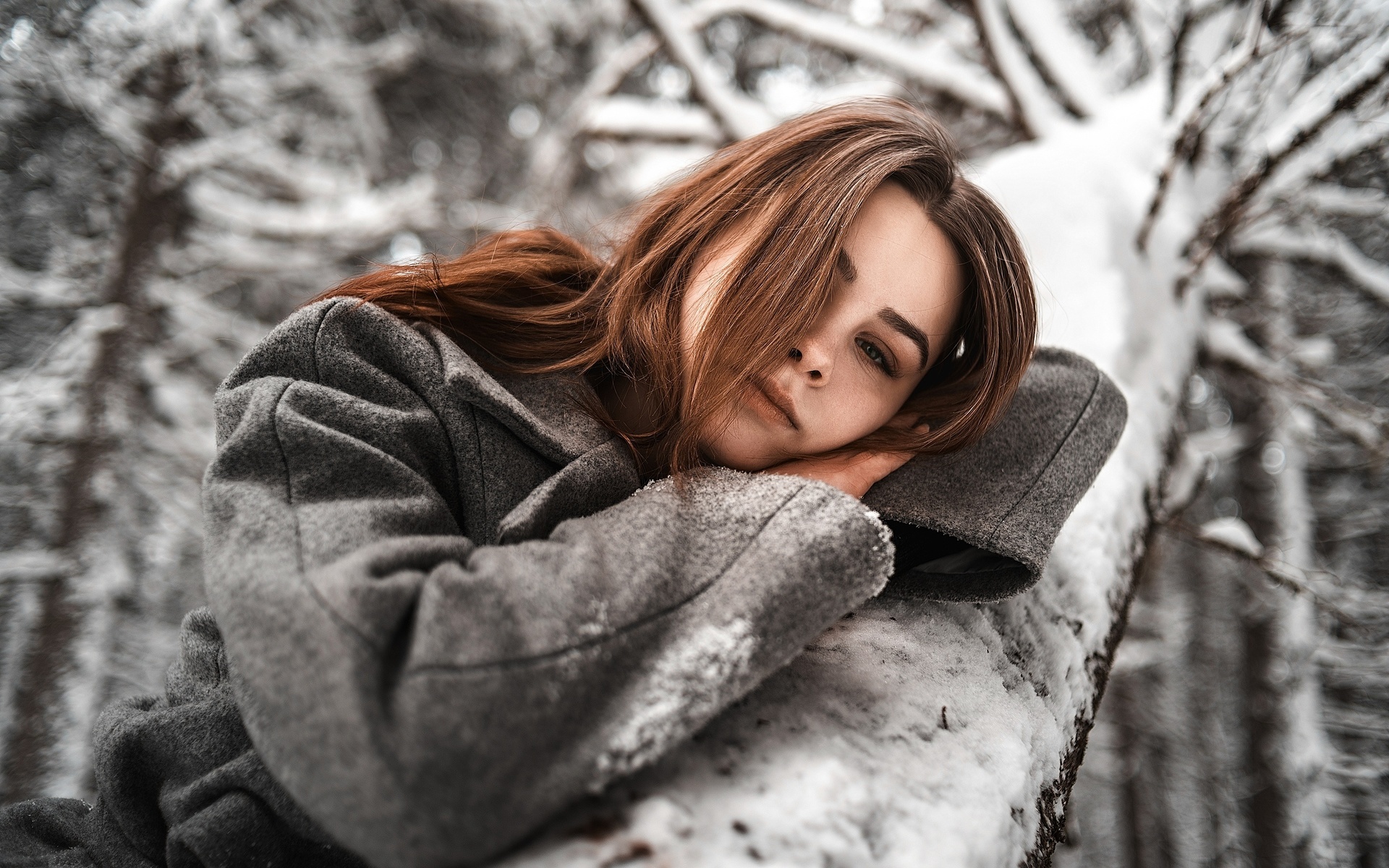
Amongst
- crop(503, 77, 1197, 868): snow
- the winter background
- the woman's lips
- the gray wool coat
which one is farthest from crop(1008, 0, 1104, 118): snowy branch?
the woman's lips

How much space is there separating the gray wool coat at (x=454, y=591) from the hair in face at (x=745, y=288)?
9 cm

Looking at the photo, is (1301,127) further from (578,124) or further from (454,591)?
(578,124)

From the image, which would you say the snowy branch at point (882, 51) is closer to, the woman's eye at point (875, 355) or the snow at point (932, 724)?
the snow at point (932, 724)

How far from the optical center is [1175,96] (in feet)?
7.37

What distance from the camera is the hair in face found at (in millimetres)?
1331

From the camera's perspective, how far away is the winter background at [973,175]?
3.57 ft

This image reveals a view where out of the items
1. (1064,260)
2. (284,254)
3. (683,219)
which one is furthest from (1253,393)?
(284,254)

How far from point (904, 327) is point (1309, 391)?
6.54ft

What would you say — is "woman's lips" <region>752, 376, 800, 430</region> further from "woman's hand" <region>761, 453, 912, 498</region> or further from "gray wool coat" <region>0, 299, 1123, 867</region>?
"gray wool coat" <region>0, 299, 1123, 867</region>

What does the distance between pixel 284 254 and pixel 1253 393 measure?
564 cm

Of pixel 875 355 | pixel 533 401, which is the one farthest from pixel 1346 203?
pixel 533 401

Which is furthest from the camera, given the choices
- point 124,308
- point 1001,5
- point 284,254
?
point 284,254

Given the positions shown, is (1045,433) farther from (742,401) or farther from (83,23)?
(83,23)

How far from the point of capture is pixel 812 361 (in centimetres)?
134
